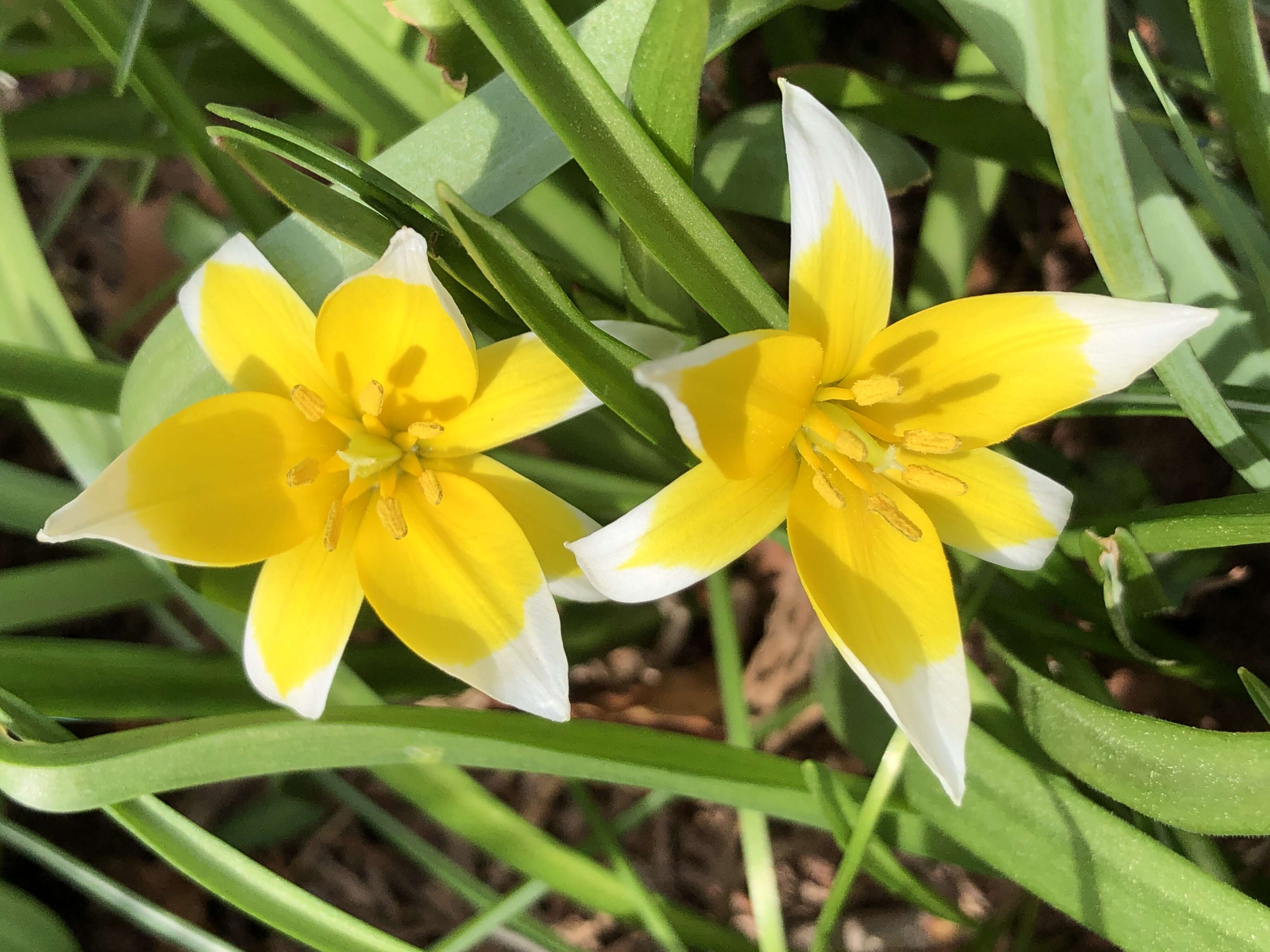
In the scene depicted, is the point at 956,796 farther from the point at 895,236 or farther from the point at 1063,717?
the point at 895,236

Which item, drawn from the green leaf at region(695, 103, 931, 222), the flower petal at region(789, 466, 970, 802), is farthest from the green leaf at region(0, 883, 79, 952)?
the green leaf at region(695, 103, 931, 222)

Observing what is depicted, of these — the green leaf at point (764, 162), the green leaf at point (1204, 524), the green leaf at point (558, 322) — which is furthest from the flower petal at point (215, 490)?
the green leaf at point (1204, 524)

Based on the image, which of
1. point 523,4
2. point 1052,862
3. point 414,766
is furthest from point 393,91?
point 1052,862

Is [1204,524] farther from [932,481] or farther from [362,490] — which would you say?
[362,490]

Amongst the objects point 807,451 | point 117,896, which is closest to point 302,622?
point 807,451

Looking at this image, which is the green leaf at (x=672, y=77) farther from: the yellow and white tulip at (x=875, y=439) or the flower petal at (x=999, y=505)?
the flower petal at (x=999, y=505)

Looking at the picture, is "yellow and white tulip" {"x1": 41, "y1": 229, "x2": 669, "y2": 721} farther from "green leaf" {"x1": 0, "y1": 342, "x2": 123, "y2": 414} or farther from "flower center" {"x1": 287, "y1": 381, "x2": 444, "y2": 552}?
"green leaf" {"x1": 0, "y1": 342, "x2": 123, "y2": 414}
